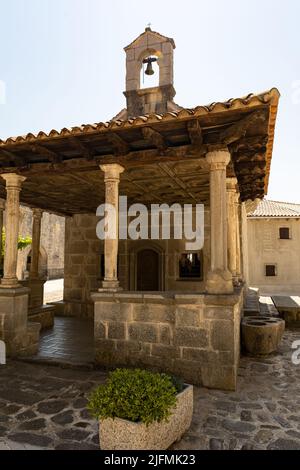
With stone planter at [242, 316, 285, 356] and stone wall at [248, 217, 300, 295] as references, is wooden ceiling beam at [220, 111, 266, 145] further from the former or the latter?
stone wall at [248, 217, 300, 295]

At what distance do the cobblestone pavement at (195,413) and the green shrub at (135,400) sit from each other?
53cm

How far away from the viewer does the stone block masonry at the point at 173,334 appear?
454cm

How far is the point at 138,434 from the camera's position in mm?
2680

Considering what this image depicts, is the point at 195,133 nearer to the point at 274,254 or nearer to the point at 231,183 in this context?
the point at 231,183

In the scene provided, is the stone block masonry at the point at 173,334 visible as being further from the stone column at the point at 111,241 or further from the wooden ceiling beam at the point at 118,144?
the wooden ceiling beam at the point at 118,144

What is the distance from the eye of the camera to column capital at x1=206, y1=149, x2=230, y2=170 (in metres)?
4.90

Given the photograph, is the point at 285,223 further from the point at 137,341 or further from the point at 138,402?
the point at 138,402

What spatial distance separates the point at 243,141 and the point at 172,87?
15.5 feet

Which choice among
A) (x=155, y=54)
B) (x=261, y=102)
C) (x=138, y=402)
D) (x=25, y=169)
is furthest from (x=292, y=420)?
(x=155, y=54)

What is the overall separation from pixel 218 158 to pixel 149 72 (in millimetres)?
5334

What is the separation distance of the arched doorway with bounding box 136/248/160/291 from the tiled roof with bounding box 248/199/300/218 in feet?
37.8

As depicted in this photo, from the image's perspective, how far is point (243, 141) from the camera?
5.05 meters

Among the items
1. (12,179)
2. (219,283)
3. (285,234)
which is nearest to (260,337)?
(219,283)

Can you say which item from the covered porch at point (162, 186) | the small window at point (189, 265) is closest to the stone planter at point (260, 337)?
the covered porch at point (162, 186)
